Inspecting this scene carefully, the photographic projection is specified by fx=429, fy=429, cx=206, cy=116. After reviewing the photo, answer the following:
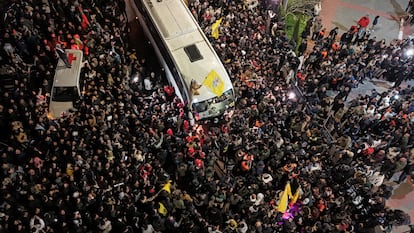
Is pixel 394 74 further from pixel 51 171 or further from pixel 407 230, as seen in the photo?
pixel 51 171

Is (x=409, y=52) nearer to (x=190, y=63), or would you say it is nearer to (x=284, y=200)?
(x=190, y=63)

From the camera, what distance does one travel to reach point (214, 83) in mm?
14406

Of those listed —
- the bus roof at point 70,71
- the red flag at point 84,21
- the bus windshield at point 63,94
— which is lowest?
the bus windshield at point 63,94

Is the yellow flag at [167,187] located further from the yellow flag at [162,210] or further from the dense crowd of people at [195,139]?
the yellow flag at [162,210]

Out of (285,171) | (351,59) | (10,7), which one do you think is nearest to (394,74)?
(351,59)

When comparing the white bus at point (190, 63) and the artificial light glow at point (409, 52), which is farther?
the artificial light glow at point (409, 52)

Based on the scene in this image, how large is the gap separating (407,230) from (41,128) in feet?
38.1

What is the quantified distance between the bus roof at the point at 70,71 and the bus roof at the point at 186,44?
3.06 metres

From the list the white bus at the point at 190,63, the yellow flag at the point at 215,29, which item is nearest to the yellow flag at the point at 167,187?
the white bus at the point at 190,63

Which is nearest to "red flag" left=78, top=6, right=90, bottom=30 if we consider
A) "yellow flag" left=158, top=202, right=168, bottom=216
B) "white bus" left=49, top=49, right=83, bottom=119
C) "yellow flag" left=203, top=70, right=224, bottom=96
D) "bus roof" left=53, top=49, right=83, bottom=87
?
"bus roof" left=53, top=49, right=83, bottom=87

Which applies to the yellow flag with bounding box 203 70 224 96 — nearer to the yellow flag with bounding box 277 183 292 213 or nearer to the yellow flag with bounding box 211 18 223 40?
the yellow flag with bounding box 211 18 223 40

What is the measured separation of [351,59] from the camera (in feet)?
54.4

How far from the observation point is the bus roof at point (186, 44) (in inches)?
569

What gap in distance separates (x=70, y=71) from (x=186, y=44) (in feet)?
13.3
